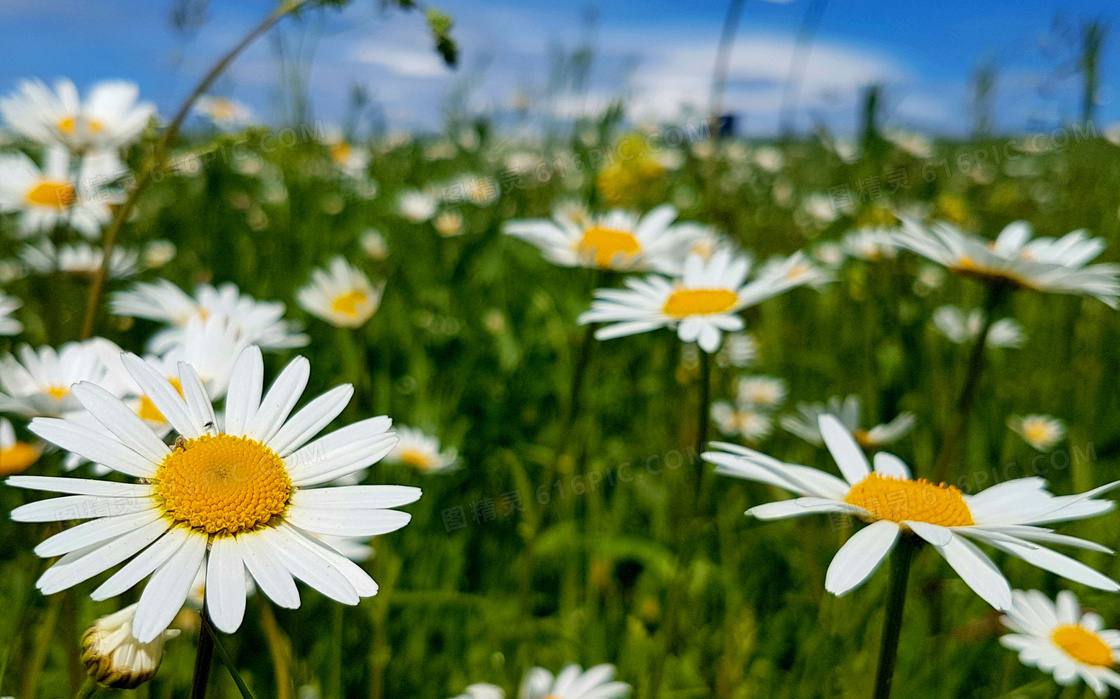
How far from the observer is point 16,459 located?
98 cm

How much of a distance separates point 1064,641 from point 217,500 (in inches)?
38.2

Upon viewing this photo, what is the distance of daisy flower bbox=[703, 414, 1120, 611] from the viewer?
583 millimetres

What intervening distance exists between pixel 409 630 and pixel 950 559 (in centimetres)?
100

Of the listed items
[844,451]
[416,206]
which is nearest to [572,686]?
[844,451]

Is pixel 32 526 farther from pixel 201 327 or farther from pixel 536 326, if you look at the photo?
pixel 536 326

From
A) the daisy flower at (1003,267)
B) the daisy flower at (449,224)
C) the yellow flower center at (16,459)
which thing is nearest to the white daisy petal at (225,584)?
the yellow flower center at (16,459)

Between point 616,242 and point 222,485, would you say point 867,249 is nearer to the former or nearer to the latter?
point 616,242

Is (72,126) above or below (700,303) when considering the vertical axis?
above

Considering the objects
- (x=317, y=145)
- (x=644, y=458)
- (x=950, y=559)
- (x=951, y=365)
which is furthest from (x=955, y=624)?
(x=317, y=145)

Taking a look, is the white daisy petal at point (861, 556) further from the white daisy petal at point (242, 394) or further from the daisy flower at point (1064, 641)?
the white daisy petal at point (242, 394)

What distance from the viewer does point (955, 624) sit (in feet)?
4.60

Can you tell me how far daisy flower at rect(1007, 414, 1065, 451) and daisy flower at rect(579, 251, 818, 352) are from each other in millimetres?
1031

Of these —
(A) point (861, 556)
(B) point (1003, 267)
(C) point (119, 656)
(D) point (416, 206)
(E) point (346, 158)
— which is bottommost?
(C) point (119, 656)

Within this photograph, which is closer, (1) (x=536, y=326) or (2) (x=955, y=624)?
(2) (x=955, y=624)
